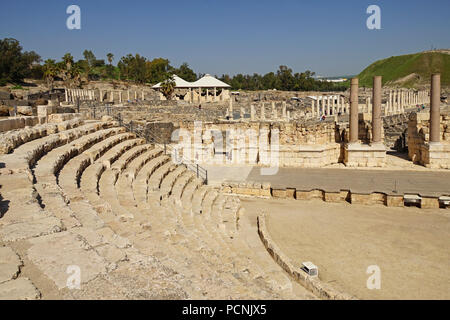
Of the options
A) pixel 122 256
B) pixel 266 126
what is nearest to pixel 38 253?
pixel 122 256

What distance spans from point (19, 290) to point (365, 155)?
16.4 meters

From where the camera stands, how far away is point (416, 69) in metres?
111

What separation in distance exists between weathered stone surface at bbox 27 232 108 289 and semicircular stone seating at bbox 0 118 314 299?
0.01 m

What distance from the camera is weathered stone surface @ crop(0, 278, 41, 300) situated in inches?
124

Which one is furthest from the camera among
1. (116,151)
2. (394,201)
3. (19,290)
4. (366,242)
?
(394,201)

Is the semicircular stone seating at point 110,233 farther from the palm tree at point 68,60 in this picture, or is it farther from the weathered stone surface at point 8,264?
the palm tree at point 68,60

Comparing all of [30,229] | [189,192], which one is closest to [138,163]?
[189,192]

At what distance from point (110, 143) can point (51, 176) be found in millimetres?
5264

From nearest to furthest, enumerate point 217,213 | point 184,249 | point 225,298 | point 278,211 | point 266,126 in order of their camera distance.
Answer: point 225,298 → point 184,249 → point 217,213 → point 278,211 → point 266,126

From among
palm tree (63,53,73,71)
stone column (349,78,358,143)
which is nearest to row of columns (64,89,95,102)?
palm tree (63,53,73,71)

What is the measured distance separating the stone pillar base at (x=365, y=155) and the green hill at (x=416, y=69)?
8996 centimetres

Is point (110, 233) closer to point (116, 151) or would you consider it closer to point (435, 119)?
point (116, 151)

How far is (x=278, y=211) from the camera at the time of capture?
12094 mm
